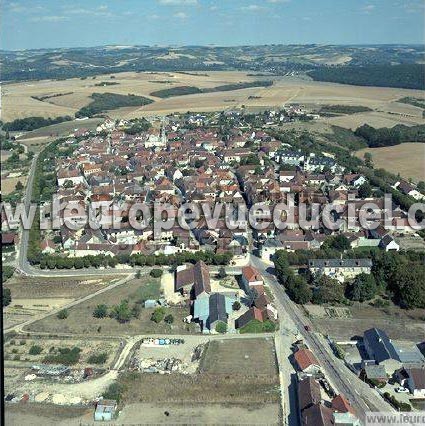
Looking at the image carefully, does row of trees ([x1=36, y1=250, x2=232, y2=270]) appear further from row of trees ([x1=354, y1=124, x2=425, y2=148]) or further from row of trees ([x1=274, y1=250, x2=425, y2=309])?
row of trees ([x1=354, y1=124, x2=425, y2=148])

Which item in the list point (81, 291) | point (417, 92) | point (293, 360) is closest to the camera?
point (293, 360)

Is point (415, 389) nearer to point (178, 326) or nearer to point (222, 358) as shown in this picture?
point (222, 358)

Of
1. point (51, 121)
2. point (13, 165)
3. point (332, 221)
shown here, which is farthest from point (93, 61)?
point (332, 221)

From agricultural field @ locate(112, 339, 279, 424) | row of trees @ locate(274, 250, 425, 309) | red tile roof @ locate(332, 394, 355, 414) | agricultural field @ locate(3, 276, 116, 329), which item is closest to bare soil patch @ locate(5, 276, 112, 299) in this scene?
agricultural field @ locate(3, 276, 116, 329)

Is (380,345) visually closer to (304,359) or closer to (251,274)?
(304,359)

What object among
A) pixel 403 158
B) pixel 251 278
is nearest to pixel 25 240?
pixel 251 278

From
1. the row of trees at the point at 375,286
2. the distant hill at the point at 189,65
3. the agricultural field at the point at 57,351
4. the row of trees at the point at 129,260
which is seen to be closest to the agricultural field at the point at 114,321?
the agricultural field at the point at 57,351
